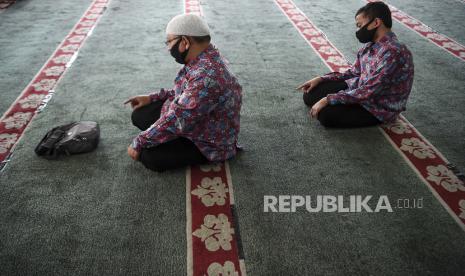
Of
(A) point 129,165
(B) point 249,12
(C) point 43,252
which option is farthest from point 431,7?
(C) point 43,252

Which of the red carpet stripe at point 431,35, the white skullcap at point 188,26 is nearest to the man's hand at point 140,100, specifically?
the white skullcap at point 188,26

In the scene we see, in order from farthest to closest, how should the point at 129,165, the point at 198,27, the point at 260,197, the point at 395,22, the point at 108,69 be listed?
the point at 395,22 < the point at 108,69 < the point at 129,165 < the point at 260,197 < the point at 198,27

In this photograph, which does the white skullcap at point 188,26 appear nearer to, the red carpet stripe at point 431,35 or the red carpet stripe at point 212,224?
the red carpet stripe at point 212,224

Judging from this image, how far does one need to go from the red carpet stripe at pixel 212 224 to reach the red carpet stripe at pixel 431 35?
102 inches

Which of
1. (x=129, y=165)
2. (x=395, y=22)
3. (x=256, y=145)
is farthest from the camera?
(x=395, y=22)

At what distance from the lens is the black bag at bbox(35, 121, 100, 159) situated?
177 cm

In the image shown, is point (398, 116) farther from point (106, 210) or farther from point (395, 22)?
point (395, 22)

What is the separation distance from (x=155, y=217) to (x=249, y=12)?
319 cm

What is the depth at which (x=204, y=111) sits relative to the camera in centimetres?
148

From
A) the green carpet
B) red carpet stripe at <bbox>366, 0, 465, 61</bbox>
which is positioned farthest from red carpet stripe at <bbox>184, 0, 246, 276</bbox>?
red carpet stripe at <bbox>366, 0, 465, 61</bbox>

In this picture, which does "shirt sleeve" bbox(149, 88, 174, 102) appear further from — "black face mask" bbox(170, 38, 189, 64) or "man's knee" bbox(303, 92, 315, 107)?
"man's knee" bbox(303, 92, 315, 107)

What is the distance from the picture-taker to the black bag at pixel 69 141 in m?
1.77

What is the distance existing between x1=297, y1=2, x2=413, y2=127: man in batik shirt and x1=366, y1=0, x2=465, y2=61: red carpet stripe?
1515 mm

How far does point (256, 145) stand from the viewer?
1929mm
